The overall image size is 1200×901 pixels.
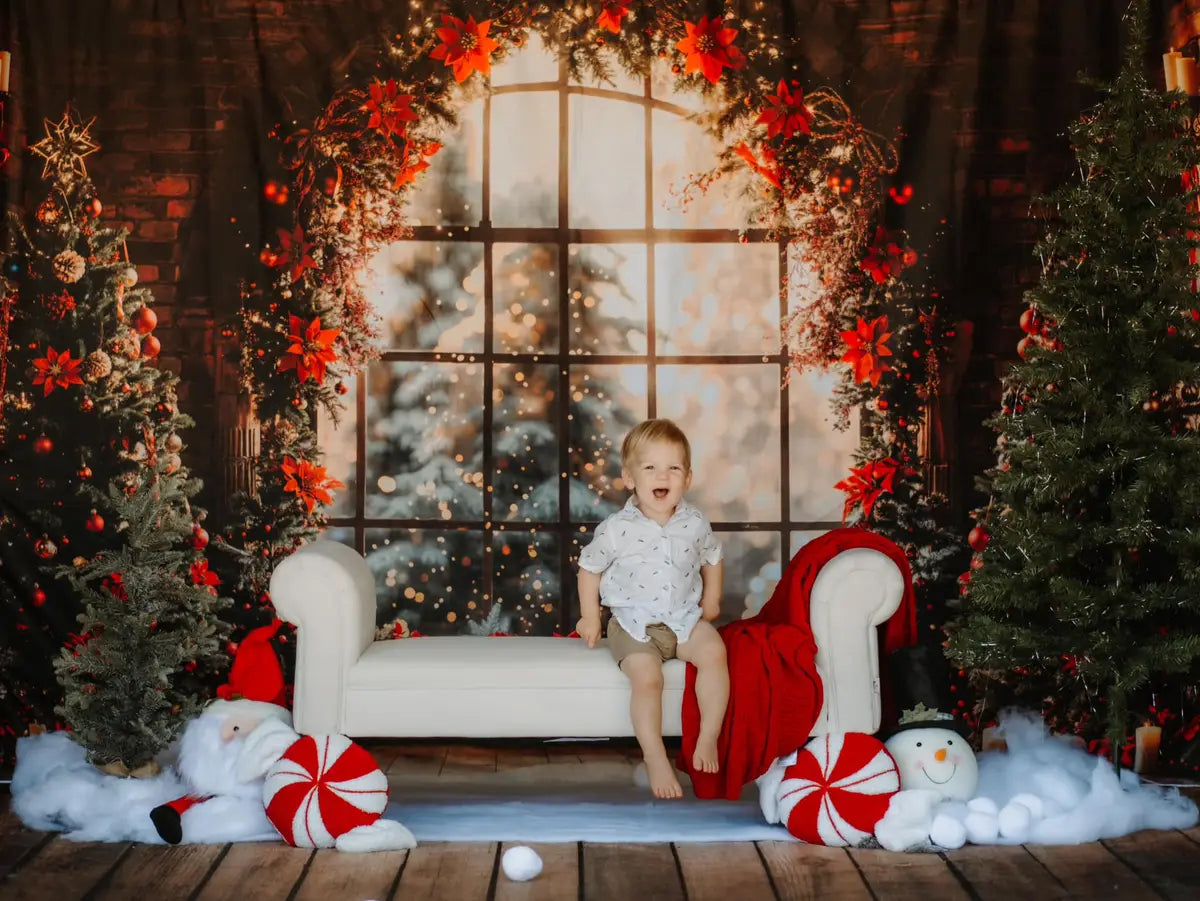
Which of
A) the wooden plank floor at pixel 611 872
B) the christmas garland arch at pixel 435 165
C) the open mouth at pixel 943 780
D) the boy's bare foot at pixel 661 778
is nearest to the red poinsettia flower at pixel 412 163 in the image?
the christmas garland arch at pixel 435 165

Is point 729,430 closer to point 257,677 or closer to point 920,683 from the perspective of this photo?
point 920,683

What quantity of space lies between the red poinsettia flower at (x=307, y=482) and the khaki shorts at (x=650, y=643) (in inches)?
58.3

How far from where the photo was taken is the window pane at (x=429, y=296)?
480cm

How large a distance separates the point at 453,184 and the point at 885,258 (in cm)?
157

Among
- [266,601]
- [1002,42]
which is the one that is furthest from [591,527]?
[1002,42]

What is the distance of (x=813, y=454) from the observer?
4.84 meters

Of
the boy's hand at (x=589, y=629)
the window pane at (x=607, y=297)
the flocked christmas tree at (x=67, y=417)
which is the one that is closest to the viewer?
the boy's hand at (x=589, y=629)

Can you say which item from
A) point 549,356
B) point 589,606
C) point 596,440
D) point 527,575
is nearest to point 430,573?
point 527,575

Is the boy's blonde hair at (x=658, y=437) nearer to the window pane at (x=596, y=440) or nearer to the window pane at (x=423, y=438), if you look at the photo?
the window pane at (x=596, y=440)

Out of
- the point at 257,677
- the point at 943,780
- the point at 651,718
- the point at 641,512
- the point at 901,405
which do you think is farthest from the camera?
the point at 901,405

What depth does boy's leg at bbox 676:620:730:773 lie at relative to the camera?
11.6ft

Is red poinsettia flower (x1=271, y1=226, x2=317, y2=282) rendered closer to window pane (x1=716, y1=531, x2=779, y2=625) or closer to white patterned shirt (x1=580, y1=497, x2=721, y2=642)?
white patterned shirt (x1=580, y1=497, x2=721, y2=642)

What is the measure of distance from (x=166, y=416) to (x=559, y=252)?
4.96ft

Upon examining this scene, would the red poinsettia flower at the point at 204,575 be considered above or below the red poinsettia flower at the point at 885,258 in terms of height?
below
